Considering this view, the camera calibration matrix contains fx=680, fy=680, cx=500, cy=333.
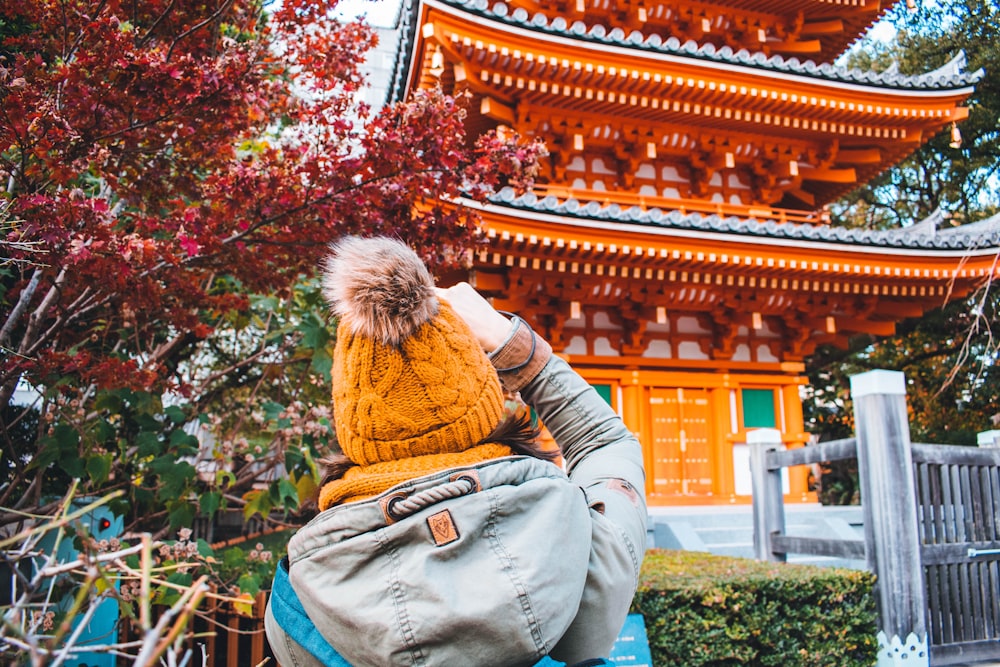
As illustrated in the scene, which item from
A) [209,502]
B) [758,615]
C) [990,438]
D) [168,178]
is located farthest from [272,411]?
[990,438]

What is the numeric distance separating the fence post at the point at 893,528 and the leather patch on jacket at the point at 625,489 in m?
4.16

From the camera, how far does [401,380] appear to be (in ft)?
3.35

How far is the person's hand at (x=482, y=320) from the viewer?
1.10 m

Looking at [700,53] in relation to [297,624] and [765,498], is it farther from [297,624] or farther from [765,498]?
[297,624]

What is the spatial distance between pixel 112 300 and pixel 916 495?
5.19m

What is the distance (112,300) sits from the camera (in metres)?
3.47

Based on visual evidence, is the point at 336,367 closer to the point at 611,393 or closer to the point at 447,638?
the point at 447,638

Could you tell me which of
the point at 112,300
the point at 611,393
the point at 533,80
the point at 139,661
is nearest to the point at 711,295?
the point at 611,393

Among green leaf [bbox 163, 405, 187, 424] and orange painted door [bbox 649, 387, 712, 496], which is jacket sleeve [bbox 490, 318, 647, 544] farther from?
orange painted door [bbox 649, 387, 712, 496]

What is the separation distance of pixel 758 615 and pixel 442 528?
13.5ft

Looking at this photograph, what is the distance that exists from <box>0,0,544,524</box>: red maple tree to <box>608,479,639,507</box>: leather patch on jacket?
7.07 ft

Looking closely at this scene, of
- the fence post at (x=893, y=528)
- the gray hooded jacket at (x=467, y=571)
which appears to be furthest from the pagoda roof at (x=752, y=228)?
the gray hooded jacket at (x=467, y=571)

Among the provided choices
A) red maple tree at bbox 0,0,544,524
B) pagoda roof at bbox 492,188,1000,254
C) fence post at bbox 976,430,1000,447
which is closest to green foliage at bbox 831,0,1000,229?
pagoda roof at bbox 492,188,1000,254

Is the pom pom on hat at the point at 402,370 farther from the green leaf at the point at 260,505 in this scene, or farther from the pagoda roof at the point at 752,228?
the pagoda roof at the point at 752,228
